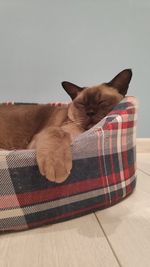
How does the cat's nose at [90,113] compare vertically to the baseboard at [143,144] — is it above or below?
above

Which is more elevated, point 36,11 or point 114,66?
point 36,11

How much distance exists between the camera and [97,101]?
122 centimetres

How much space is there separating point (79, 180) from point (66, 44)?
4.04 ft

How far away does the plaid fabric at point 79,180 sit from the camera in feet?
2.39

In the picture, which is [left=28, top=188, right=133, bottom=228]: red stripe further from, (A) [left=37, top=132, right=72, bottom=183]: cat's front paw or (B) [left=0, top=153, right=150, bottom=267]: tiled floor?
(A) [left=37, top=132, right=72, bottom=183]: cat's front paw

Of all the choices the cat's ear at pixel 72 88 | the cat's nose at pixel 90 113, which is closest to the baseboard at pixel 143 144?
the cat's ear at pixel 72 88

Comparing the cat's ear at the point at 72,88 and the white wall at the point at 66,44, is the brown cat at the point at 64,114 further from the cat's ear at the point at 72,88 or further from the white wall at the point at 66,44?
the white wall at the point at 66,44

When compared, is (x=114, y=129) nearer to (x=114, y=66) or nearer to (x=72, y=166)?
(x=72, y=166)

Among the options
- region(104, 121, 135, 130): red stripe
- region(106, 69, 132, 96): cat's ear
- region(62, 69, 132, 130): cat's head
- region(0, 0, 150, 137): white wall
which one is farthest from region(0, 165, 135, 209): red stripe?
region(0, 0, 150, 137): white wall

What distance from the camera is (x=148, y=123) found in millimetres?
1933

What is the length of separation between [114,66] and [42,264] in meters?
1.49

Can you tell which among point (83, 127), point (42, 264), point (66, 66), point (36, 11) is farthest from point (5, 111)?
point (42, 264)

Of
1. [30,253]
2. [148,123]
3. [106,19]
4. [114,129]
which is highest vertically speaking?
[106,19]

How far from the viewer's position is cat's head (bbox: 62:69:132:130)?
3.86 feet
